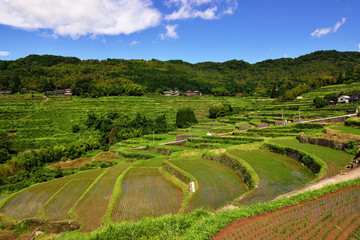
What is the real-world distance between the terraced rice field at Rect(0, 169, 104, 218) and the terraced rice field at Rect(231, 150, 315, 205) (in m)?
17.0

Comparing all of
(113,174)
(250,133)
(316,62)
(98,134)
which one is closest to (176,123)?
(98,134)

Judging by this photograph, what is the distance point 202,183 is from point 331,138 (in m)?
13.8

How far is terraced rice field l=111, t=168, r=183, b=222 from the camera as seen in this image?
1392 cm

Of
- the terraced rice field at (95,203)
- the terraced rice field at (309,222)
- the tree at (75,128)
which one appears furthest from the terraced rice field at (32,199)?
the tree at (75,128)

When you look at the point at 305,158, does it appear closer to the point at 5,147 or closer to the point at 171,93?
the point at 5,147

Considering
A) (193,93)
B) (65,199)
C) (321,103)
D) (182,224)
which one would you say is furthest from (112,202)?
(193,93)

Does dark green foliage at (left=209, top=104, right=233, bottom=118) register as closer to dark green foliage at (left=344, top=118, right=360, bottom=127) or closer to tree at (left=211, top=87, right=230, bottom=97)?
tree at (left=211, top=87, right=230, bottom=97)

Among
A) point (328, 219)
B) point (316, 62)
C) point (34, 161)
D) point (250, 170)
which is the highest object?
point (316, 62)

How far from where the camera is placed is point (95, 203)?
1645 cm

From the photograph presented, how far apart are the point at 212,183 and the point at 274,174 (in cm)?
502

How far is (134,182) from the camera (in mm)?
20453

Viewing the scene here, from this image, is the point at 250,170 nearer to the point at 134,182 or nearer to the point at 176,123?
the point at 134,182

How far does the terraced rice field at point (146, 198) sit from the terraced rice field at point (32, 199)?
6559 mm

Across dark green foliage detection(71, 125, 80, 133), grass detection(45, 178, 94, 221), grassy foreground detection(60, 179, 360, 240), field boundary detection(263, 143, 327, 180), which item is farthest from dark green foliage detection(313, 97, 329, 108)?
dark green foliage detection(71, 125, 80, 133)
